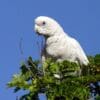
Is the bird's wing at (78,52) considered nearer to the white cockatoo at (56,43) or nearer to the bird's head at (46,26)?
the white cockatoo at (56,43)

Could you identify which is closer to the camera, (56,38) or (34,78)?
(34,78)

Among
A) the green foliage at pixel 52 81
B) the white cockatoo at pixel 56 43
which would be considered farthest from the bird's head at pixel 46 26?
the green foliage at pixel 52 81

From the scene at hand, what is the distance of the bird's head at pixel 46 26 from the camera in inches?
496

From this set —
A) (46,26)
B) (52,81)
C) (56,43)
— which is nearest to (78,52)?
(56,43)

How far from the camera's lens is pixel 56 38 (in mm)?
12688

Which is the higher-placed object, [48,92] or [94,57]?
[94,57]

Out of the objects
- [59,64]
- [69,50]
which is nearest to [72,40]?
[69,50]

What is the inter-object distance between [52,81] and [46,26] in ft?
4.17

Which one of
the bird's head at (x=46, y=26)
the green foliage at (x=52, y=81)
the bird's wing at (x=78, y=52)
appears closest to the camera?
the green foliage at (x=52, y=81)

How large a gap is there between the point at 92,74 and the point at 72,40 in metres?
0.84

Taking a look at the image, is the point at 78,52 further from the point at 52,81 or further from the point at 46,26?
→ the point at 52,81

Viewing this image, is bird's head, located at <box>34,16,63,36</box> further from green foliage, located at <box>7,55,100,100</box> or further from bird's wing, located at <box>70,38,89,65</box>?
green foliage, located at <box>7,55,100,100</box>

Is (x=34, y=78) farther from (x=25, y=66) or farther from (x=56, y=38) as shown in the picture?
(x=56, y=38)

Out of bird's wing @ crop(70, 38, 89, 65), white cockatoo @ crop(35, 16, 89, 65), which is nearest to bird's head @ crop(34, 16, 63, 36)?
white cockatoo @ crop(35, 16, 89, 65)
